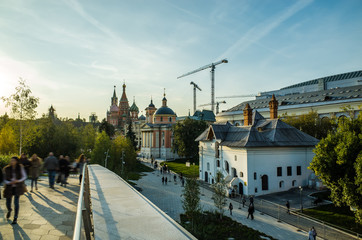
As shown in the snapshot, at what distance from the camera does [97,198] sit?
30.0 ft

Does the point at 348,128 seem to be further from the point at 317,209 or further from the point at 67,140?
the point at 67,140

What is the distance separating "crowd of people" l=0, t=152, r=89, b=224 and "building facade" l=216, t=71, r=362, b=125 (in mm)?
43735

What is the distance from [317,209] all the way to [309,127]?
84.1 ft

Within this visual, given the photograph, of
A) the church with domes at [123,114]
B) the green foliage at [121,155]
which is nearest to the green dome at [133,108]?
the church with domes at [123,114]

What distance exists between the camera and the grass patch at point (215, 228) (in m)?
17.2

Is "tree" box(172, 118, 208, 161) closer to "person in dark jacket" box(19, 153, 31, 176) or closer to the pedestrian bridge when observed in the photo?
"person in dark jacket" box(19, 153, 31, 176)

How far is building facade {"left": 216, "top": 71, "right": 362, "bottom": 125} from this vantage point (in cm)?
5166

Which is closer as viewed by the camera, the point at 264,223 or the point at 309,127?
the point at 264,223

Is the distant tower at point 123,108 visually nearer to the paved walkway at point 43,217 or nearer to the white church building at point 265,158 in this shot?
the white church building at point 265,158

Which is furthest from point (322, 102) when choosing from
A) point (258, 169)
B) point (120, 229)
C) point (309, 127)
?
point (120, 229)

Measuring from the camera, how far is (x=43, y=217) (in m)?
7.96

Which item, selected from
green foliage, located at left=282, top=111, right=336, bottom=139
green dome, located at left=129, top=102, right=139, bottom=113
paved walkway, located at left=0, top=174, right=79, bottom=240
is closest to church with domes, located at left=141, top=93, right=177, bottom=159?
green foliage, located at left=282, top=111, right=336, bottom=139

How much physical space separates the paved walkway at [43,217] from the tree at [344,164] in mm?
18190

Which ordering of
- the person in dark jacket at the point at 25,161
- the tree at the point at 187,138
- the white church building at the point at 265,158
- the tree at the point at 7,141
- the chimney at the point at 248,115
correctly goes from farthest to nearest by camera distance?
1. the tree at the point at 187,138
2. the chimney at the point at 248,115
3. the tree at the point at 7,141
4. the white church building at the point at 265,158
5. the person in dark jacket at the point at 25,161
